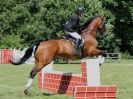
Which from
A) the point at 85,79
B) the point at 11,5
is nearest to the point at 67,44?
the point at 85,79

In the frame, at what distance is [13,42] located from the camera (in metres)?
53.8

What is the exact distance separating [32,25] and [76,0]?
5.29 m

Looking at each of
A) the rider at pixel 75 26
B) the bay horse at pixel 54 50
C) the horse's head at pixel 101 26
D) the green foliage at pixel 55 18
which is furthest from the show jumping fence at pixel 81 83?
the green foliage at pixel 55 18

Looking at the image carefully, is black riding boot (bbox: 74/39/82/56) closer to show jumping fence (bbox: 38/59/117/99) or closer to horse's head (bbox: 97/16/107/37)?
show jumping fence (bbox: 38/59/117/99)

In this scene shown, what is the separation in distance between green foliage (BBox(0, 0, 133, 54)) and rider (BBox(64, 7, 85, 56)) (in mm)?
30423

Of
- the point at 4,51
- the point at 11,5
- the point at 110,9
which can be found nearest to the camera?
the point at 4,51

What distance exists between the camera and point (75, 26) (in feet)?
50.1

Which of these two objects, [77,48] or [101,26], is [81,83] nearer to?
[77,48]

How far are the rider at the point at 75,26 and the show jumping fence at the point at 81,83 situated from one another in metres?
1.07

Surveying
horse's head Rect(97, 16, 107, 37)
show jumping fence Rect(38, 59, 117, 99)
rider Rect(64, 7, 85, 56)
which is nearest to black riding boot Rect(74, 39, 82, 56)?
rider Rect(64, 7, 85, 56)

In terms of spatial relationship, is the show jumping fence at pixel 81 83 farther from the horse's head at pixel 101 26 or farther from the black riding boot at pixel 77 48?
the horse's head at pixel 101 26

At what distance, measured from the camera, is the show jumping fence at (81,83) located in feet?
39.1

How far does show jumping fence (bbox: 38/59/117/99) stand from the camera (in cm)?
1191

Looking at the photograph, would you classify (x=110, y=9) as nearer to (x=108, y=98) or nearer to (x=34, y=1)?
(x=34, y=1)
